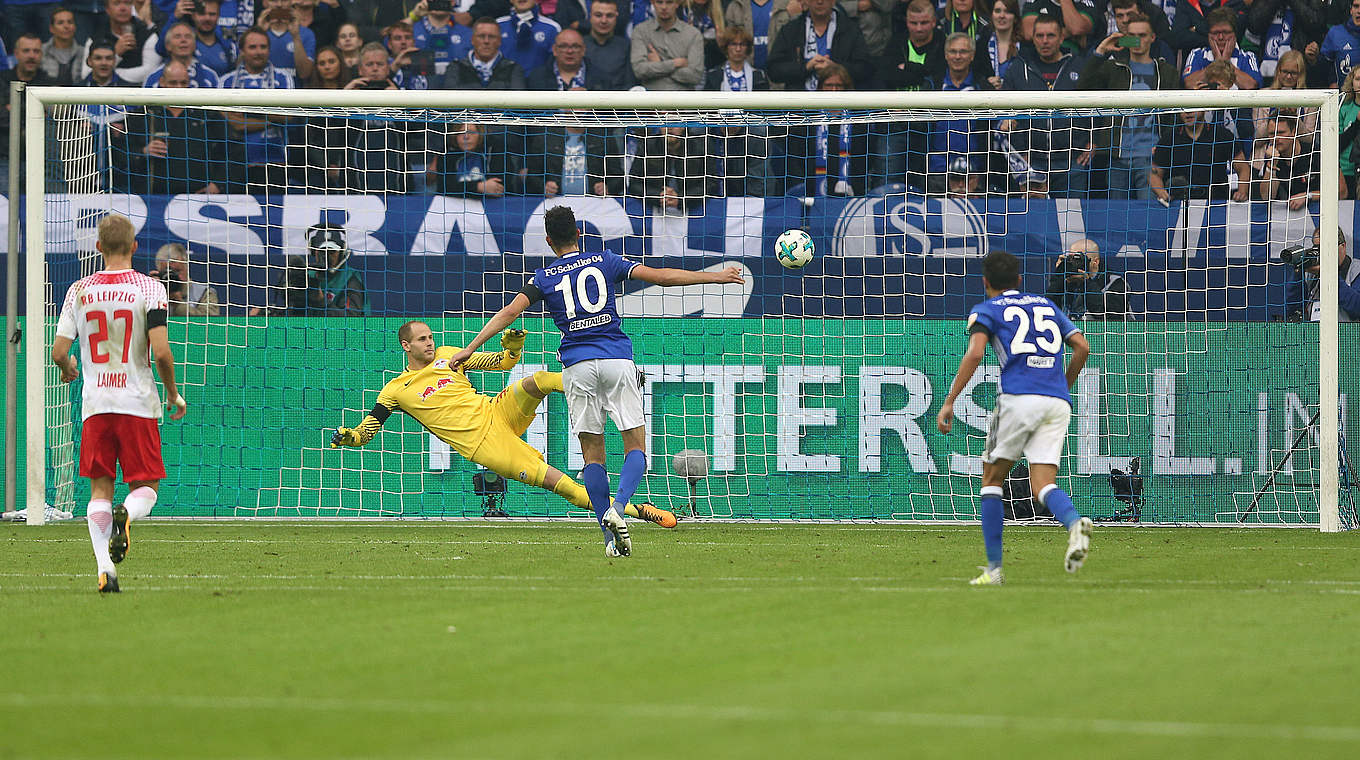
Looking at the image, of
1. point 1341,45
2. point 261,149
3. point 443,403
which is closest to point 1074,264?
point 1341,45

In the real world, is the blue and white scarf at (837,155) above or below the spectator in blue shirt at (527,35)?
below

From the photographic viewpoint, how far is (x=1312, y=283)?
14078 mm

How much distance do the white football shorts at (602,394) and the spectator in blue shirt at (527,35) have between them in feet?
26.3

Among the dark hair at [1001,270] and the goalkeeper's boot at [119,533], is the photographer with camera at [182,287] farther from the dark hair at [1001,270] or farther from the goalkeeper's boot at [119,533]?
the dark hair at [1001,270]

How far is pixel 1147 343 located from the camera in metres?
14.3

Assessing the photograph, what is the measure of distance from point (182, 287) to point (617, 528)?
23.4 feet

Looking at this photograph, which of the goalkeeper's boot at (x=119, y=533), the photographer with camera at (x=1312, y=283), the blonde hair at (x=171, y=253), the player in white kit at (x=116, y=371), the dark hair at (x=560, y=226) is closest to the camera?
the goalkeeper's boot at (x=119, y=533)

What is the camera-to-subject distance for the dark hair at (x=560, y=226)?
9.55 metres

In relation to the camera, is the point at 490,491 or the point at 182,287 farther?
the point at 182,287

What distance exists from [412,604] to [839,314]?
871 cm

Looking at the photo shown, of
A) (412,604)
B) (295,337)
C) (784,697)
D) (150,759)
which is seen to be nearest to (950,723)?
(784,697)

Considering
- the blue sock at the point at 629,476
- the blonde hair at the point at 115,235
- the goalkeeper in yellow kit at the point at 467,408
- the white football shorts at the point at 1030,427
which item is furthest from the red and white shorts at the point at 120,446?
the goalkeeper in yellow kit at the point at 467,408

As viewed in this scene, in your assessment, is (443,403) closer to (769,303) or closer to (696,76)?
(769,303)

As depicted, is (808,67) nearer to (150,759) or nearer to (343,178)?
(343,178)
